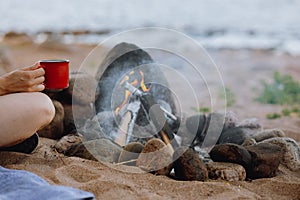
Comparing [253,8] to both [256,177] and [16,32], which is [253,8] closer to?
[16,32]

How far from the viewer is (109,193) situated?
80.9 inches

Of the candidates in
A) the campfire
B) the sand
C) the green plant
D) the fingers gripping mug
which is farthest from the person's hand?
the green plant

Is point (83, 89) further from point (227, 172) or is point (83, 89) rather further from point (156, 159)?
point (227, 172)

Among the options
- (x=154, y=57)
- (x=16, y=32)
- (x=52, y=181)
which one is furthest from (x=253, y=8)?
(x=52, y=181)

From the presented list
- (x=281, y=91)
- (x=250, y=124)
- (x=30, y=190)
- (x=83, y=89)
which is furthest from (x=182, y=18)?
(x=30, y=190)

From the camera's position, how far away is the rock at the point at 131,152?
8.30 ft

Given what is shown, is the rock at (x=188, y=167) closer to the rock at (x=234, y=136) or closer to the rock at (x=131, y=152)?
the rock at (x=131, y=152)

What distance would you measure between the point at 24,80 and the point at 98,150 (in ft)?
1.89

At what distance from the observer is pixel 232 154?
8.20 feet

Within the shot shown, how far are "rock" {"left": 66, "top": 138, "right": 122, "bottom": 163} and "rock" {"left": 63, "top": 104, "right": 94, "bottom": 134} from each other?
36 centimetres

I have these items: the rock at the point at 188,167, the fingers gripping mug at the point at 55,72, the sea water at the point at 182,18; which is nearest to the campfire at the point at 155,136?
the rock at the point at 188,167

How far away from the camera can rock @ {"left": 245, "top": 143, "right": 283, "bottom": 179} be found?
2.46 m

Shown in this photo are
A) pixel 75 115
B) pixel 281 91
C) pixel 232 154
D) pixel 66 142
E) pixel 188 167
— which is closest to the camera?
pixel 188 167

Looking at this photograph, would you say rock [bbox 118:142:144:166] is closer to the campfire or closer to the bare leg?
the campfire
